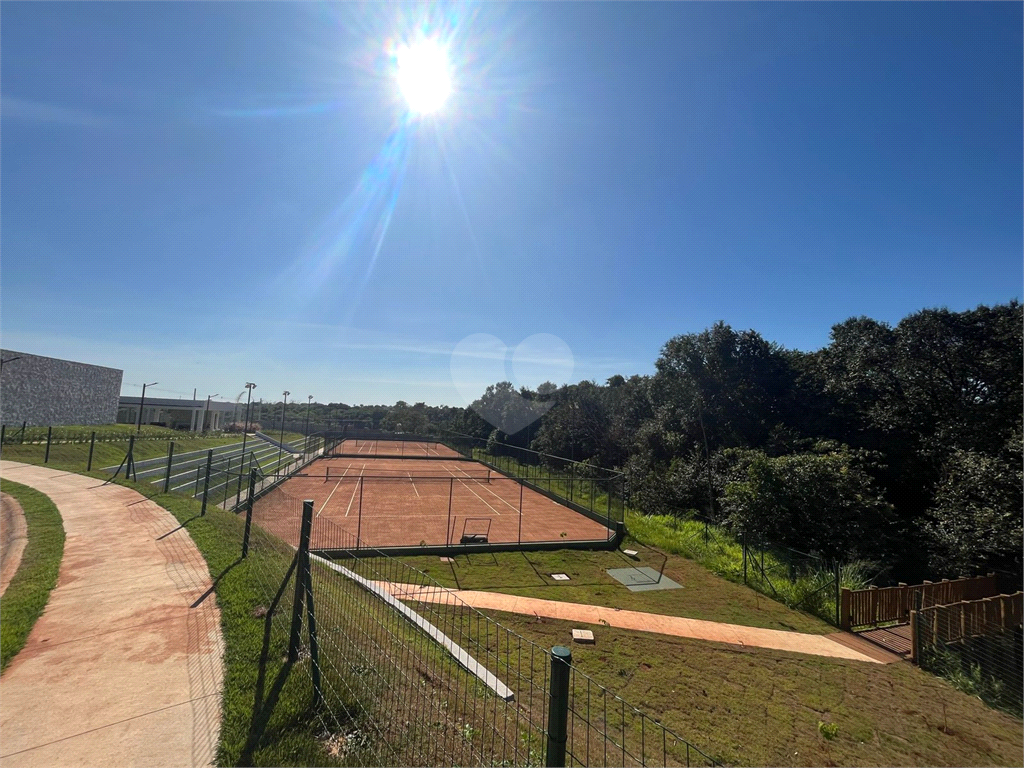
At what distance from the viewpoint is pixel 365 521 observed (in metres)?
18.2

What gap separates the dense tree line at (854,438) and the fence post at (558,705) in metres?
17.0

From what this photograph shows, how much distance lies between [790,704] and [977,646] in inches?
243

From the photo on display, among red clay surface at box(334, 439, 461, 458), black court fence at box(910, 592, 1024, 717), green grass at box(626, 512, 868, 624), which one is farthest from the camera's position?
red clay surface at box(334, 439, 461, 458)

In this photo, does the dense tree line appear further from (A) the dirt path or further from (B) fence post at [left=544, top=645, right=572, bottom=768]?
(A) the dirt path

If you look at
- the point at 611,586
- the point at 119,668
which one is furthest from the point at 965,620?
the point at 119,668

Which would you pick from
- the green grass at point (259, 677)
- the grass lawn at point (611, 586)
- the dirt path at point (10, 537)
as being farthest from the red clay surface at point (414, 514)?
the dirt path at point (10, 537)

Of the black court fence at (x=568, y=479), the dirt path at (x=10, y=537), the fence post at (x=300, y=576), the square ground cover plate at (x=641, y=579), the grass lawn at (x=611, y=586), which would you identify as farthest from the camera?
the black court fence at (x=568, y=479)

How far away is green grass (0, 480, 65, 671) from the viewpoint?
191 inches

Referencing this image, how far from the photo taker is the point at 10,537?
8.63m

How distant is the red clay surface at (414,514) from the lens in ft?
48.7

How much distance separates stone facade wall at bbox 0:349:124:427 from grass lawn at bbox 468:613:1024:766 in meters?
43.3

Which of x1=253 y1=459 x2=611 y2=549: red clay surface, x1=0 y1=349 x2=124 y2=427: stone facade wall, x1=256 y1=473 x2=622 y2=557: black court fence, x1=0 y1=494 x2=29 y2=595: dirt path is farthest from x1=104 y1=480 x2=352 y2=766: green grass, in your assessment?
x1=0 y1=349 x2=124 y2=427: stone facade wall

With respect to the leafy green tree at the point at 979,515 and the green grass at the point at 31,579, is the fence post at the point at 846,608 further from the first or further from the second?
the green grass at the point at 31,579

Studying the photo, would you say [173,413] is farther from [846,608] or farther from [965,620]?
[965,620]
